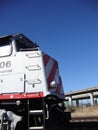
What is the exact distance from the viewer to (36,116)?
21.9ft

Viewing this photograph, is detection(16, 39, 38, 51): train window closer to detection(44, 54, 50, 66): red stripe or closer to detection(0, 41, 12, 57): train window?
detection(0, 41, 12, 57): train window

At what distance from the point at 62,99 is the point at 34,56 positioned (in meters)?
1.77

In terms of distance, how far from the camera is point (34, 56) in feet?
24.1

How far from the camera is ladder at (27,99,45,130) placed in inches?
252

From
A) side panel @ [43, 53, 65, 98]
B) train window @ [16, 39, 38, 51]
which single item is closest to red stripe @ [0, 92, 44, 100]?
side panel @ [43, 53, 65, 98]

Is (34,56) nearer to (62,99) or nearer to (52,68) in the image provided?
(52,68)

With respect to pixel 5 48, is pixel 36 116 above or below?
below

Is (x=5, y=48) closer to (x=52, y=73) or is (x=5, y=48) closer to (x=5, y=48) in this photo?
(x=5, y=48)

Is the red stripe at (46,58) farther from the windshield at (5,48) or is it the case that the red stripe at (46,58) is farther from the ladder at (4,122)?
the ladder at (4,122)

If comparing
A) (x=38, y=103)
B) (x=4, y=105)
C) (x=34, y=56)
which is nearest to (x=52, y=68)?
(x=34, y=56)

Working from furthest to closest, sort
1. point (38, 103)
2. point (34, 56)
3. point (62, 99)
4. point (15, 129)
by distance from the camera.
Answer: point (62, 99)
point (34, 56)
point (38, 103)
point (15, 129)

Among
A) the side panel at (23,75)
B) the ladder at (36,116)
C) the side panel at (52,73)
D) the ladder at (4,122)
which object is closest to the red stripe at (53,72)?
the side panel at (52,73)

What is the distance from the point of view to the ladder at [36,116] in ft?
21.0

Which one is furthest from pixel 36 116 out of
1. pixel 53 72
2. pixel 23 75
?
pixel 53 72
